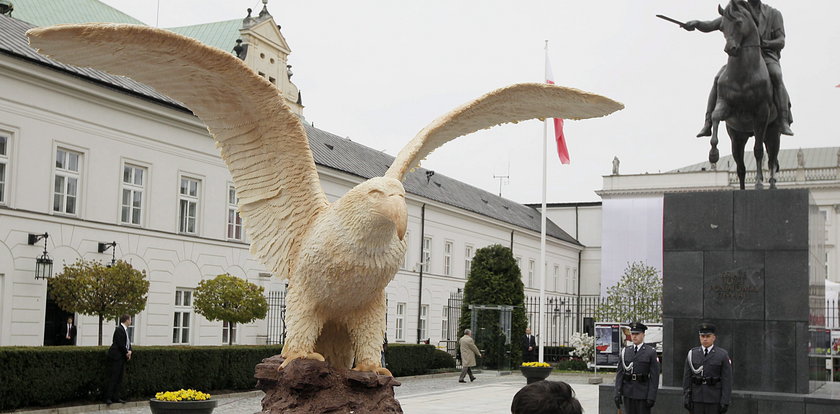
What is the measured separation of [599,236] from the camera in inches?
2509

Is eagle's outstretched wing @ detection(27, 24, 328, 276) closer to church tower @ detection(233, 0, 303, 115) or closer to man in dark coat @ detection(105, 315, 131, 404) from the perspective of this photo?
man in dark coat @ detection(105, 315, 131, 404)

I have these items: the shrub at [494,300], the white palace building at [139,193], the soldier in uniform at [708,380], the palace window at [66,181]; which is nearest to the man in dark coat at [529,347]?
the shrub at [494,300]

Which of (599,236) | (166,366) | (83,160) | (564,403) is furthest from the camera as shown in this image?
(599,236)

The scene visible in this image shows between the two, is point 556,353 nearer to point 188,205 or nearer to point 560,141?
point 560,141

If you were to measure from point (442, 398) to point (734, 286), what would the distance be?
9.84 meters

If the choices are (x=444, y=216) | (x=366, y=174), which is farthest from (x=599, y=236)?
(x=366, y=174)

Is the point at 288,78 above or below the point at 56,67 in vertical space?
above

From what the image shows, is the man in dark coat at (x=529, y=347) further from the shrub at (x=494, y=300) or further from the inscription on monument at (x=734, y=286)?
the inscription on monument at (x=734, y=286)

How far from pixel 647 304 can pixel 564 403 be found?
3501 centimetres

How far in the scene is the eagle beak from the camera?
20.6 ft

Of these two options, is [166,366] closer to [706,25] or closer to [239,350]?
[239,350]

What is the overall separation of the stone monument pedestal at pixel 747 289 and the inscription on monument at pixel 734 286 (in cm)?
1

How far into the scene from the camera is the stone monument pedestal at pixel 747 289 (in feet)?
34.8

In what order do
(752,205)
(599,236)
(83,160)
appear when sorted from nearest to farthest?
(752,205)
(83,160)
(599,236)
